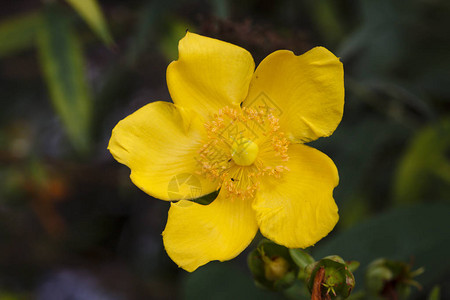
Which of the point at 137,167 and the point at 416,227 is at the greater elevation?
the point at 137,167

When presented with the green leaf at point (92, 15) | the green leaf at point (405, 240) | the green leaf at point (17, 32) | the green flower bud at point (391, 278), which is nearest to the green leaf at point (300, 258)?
the green flower bud at point (391, 278)

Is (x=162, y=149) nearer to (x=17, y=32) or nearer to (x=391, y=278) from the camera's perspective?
(x=391, y=278)

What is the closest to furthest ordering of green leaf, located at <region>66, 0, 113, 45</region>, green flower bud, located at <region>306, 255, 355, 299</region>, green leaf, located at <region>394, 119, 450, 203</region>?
1. green flower bud, located at <region>306, 255, 355, 299</region>
2. green leaf, located at <region>66, 0, 113, 45</region>
3. green leaf, located at <region>394, 119, 450, 203</region>

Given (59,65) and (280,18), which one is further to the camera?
(280,18)

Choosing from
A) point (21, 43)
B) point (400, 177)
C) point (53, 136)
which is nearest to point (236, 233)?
point (400, 177)

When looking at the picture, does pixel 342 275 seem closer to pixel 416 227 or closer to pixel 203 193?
pixel 203 193

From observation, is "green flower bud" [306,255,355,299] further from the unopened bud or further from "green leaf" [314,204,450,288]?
"green leaf" [314,204,450,288]

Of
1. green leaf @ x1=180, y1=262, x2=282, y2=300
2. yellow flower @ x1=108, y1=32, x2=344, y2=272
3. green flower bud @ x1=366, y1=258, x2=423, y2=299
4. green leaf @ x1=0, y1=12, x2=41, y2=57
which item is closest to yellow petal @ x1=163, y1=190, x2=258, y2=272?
yellow flower @ x1=108, y1=32, x2=344, y2=272
